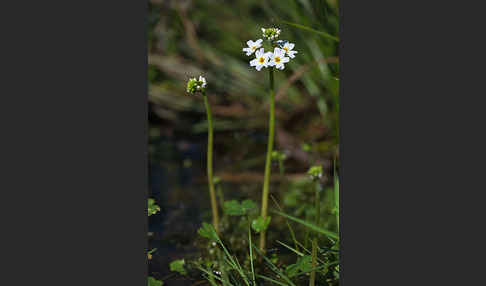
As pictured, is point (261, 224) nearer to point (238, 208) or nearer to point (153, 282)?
point (238, 208)

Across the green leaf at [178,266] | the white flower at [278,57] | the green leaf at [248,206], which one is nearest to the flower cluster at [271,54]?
the white flower at [278,57]

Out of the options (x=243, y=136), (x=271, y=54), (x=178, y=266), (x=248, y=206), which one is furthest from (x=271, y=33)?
(x=243, y=136)

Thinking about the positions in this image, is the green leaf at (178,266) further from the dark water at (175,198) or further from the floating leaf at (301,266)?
the floating leaf at (301,266)

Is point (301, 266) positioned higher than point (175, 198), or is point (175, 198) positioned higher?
point (175, 198)

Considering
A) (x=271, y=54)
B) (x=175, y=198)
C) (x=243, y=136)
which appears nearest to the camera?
(x=271, y=54)

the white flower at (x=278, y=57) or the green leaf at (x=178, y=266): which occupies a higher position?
the white flower at (x=278, y=57)

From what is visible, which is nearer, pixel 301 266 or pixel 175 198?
pixel 301 266

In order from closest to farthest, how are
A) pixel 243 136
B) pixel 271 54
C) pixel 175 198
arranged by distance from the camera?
1. pixel 271 54
2. pixel 175 198
3. pixel 243 136

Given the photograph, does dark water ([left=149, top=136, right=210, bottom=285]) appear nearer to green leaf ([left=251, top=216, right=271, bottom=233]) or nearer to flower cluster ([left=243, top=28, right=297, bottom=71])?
green leaf ([left=251, top=216, right=271, bottom=233])

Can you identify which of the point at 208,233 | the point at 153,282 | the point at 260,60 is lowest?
the point at 153,282

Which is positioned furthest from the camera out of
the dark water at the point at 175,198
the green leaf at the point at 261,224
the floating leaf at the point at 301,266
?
the dark water at the point at 175,198
